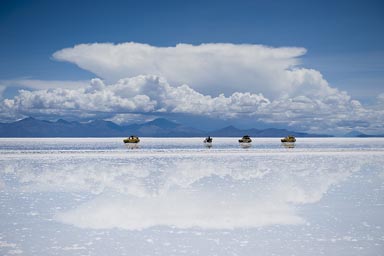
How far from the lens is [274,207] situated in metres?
19.8

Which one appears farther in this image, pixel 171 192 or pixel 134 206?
pixel 171 192

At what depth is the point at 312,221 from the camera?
659 inches

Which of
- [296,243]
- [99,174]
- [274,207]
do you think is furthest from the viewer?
[99,174]

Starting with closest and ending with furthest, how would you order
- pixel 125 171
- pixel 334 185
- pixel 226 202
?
pixel 226 202, pixel 334 185, pixel 125 171

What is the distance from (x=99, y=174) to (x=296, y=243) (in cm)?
2400

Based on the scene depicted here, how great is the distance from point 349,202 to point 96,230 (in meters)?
12.3

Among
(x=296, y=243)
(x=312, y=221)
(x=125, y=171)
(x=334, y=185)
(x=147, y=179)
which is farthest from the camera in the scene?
(x=125, y=171)

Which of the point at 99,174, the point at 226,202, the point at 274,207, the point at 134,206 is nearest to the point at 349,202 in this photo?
the point at 274,207

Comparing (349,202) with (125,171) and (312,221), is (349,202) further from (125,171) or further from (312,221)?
(125,171)

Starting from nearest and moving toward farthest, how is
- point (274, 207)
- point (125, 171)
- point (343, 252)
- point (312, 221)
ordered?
point (343, 252) → point (312, 221) → point (274, 207) → point (125, 171)

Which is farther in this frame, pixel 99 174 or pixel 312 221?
pixel 99 174

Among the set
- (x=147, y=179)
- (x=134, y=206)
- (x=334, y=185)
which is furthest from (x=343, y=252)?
(x=147, y=179)

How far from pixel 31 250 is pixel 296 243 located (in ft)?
26.4

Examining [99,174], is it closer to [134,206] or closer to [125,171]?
[125,171]
